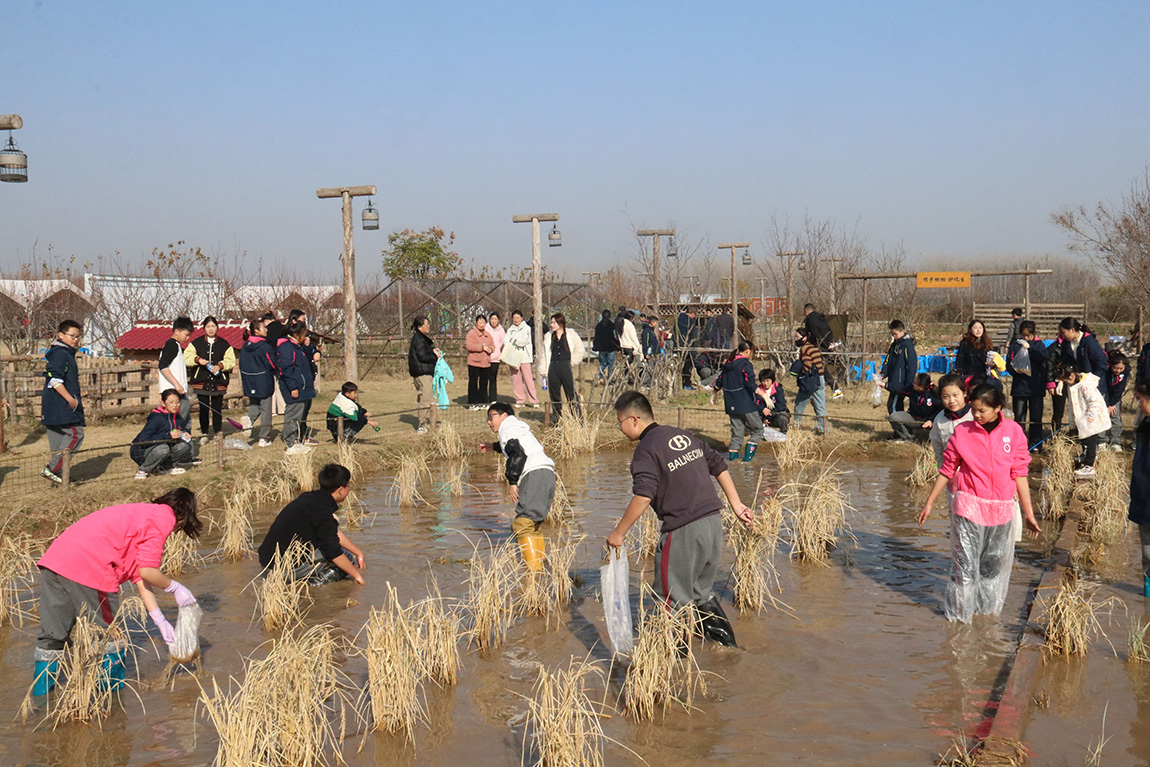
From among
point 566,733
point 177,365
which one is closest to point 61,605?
point 566,733

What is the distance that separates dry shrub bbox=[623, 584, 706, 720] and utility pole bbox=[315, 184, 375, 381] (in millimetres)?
10325

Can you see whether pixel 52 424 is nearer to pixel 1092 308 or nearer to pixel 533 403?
pixel 533 403

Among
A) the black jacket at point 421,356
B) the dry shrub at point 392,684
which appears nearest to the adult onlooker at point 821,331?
the black jacket at point 421,356

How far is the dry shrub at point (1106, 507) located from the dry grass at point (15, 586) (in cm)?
876

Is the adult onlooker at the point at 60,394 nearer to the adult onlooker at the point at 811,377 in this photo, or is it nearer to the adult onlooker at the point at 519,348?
the adult onlooker at the point at 519,348

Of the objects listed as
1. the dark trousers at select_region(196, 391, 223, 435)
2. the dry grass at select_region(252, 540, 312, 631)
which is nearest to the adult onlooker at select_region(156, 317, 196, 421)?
the dark trousers at select_region(196, 391, 223, 435)

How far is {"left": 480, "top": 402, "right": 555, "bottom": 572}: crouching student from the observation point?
7723 mm

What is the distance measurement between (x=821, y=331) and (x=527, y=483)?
1231 centimetres

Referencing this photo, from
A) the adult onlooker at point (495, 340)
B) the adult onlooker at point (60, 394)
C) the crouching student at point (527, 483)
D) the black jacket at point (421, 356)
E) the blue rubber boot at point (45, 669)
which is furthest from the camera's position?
the adult onlooker at point (495, 340)

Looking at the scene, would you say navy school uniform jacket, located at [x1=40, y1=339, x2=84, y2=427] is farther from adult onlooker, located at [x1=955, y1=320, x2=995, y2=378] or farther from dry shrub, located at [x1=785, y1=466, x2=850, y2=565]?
adult onlooker, located at [x1=955, y1=320, x2=995, y2=378]

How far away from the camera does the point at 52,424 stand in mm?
10867

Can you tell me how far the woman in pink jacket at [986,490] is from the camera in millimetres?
6520

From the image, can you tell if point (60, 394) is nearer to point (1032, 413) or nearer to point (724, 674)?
point (724, 674)

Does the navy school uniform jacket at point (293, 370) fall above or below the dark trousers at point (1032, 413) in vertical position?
above
